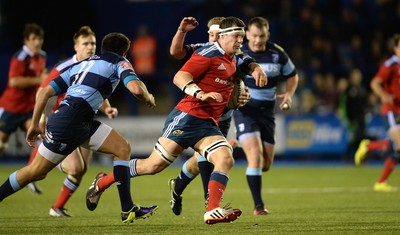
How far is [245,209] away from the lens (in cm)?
1098

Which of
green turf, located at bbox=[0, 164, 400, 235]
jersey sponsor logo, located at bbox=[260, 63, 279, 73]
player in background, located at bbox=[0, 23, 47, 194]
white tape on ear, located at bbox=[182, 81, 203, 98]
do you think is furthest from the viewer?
player in background, located at bbox=[0, 23, 47, 194]

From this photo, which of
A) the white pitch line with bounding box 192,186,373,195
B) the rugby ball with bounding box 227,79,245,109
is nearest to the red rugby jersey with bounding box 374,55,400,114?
the white pitch line with bounding box 192,186,373,195

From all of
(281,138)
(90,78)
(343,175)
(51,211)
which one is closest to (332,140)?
(281,138)

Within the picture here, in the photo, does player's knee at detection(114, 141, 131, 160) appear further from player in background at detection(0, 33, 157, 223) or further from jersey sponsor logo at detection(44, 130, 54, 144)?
jersey sponsor logo at detection(44, 130, 54, 144)

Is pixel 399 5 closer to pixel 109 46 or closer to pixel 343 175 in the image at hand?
pixel 343 175

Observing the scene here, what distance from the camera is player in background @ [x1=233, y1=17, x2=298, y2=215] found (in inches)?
420

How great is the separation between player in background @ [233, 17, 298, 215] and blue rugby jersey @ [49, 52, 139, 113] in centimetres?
263

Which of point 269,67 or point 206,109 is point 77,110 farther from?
point 269,67

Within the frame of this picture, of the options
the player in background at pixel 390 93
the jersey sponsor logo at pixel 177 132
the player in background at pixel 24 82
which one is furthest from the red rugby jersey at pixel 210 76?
the player in background at pixel 390 93

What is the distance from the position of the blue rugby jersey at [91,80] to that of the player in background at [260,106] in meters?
2.63

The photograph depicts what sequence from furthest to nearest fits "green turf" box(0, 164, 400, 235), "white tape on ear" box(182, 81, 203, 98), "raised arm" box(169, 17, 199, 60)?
1. "raised arm" box(169, 17, 199, 60)
2. "green turf" box(0, 164, 400, 235)
3. "white tape on ear" box(182, 81, 203, 98)

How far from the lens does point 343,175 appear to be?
17.7m

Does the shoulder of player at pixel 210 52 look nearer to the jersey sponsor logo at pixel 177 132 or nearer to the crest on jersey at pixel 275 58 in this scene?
the jersey sponsor logo at pixel 177 132

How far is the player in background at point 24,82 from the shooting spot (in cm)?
1271
